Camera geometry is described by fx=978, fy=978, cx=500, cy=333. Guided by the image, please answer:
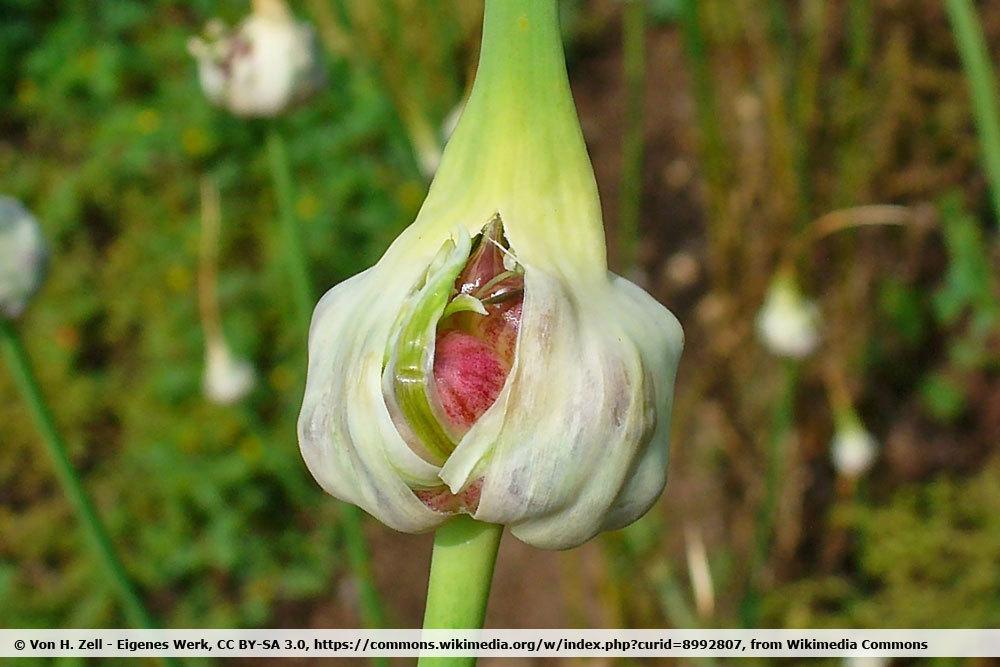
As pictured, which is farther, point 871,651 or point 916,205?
point 916,205

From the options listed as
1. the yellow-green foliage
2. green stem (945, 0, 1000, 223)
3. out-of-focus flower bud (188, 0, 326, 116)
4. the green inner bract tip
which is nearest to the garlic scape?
the green inner bract tip

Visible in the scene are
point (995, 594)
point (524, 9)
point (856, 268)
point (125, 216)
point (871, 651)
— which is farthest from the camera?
point (125, 216)

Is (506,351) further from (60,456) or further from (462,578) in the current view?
(60,456)

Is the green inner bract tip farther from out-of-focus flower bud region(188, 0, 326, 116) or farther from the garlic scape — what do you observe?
out-of-focus flower bud region(188, 0, 326, 116)

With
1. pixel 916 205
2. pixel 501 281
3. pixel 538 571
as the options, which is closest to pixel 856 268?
pixel 916 205

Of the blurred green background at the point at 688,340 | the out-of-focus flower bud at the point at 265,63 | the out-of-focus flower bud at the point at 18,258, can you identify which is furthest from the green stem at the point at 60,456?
the blurred green background at the point at 688,340

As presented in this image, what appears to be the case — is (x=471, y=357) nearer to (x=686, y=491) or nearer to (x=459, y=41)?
(x=686, y=491)
